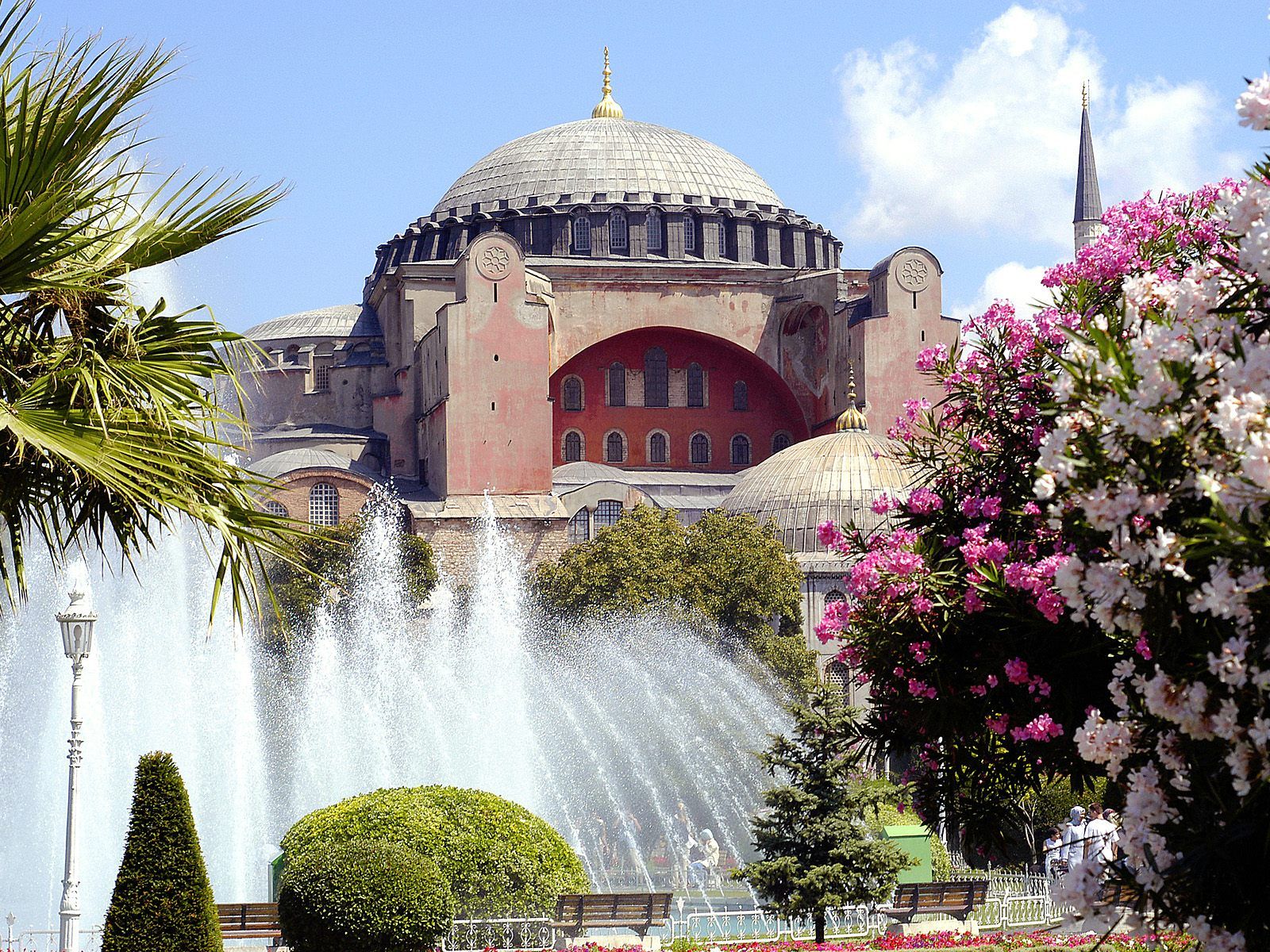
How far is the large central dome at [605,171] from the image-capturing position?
56.4 metres

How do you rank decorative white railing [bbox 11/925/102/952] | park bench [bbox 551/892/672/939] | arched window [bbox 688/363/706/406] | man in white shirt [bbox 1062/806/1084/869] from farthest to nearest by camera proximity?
arched window [bbox 688/363/706/406] < decorative white railing [bbox 11/925/102/952] < park bench [bbox 551/892/672/939] < man in white shirt [bbox 1062/806/1084/869]

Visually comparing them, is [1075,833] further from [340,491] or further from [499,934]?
[340,491]

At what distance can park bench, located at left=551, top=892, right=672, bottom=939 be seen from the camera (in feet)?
44.4

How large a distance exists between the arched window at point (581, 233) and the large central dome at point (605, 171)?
3.44 feet

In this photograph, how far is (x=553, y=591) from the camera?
39.1m

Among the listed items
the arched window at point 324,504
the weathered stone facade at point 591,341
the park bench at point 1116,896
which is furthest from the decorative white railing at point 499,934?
the arched window at point 324,504

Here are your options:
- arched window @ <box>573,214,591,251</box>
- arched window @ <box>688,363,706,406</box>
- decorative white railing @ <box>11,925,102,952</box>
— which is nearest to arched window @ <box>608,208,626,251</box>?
arched window @ <box>573,214,591,251</box>

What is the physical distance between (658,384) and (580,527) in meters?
8.27

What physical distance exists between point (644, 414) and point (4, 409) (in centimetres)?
4611

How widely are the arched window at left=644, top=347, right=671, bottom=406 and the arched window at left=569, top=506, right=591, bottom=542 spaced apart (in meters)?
7.67

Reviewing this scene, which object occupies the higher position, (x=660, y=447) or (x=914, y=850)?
(x=660, y=447)

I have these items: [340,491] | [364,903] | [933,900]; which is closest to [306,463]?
[340,491]

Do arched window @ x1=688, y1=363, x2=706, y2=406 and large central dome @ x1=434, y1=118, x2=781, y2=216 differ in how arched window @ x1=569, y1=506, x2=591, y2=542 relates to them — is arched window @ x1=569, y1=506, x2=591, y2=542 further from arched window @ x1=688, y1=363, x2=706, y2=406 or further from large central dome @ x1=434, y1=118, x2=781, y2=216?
large central dome @ x1=434, y1=118, x2=781, y2=216

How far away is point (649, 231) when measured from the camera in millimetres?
54594
